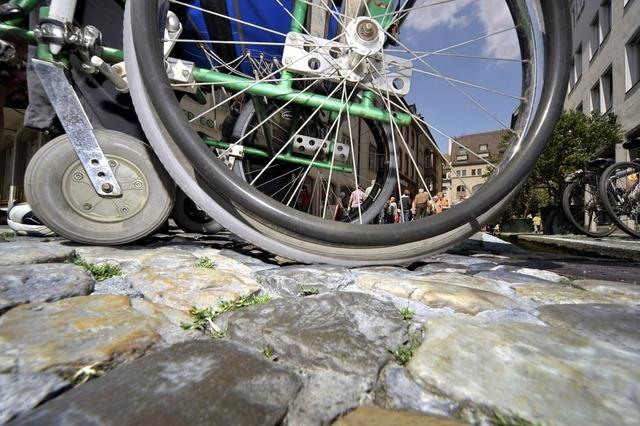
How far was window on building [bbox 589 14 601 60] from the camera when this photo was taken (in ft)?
44.2

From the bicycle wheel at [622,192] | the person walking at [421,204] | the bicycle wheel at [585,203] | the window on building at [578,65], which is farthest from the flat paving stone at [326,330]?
the window on building at [578,65]

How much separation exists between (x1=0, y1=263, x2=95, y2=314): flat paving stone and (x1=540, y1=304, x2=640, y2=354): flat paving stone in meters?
1.18

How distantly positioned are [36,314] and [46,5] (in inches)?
61.5

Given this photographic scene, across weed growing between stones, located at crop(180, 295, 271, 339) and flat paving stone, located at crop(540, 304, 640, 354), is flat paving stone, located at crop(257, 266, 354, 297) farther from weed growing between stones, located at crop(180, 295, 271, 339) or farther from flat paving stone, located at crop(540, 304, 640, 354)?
flat paving stone, located at crop(540, 304, 640, 354)

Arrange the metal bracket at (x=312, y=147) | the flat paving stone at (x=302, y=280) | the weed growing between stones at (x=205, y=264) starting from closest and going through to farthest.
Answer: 1. the flat paving stone at (x=302, y=280)
2. the weed growing between stones at (x=205, y=264)
3. the metal bracket at (x=312, y=147)

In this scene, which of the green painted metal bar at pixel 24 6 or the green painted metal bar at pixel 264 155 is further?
the green painted metal bar at pixel 264 155

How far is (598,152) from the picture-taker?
10227 mm

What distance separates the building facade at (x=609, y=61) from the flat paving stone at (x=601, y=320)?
35.9 feet

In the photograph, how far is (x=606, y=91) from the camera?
12.8 metres

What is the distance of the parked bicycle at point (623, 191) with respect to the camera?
450cm

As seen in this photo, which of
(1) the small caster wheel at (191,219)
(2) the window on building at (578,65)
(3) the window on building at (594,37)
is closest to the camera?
(1) the small caster wheel at (191,219)

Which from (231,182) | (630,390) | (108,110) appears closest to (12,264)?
(231,182)

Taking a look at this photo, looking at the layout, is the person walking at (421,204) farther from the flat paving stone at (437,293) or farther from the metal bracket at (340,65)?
the flat paving stone at (437,293)

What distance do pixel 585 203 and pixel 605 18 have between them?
11.9 meters
